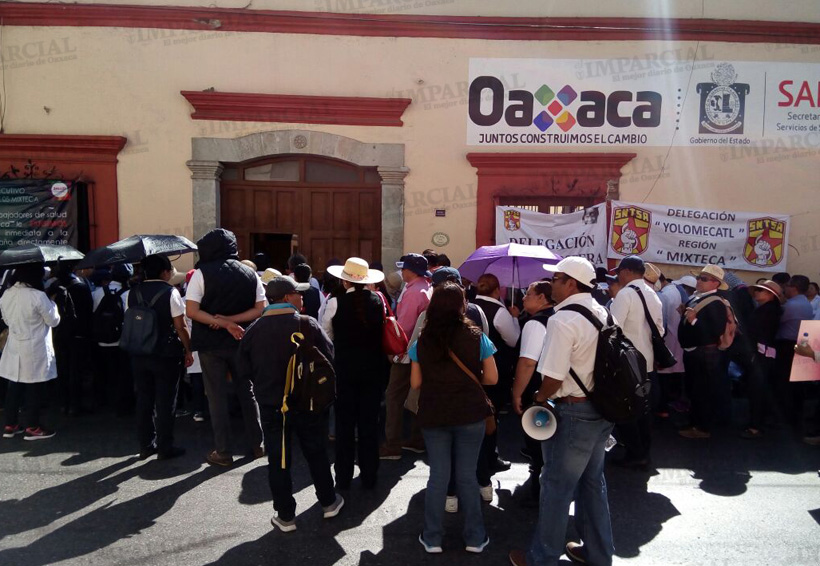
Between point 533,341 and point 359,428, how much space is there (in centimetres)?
178

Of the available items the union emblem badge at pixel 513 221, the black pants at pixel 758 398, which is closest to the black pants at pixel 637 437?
the black pants at pixel 758 398

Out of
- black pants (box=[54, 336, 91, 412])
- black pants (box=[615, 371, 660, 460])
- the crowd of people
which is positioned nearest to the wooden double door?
the crowd of people

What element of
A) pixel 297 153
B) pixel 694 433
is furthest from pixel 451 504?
pixel 297 153

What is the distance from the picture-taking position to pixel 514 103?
30.8 ft

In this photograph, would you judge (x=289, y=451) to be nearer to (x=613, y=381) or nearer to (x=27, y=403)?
(x=613, y=381)

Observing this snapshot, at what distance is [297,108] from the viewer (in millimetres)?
9250

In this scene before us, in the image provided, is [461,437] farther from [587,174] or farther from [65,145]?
[65,145]

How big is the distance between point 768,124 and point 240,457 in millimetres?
9351

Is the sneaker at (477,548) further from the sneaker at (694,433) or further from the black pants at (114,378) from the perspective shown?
the black pants at (114,378)

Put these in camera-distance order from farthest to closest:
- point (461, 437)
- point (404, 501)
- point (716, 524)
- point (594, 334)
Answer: point (404, 501), point (716, 524), point (461, 437), point (594, 334)

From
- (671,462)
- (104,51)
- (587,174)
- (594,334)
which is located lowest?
(671,462)

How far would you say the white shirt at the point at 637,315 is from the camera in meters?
5.21

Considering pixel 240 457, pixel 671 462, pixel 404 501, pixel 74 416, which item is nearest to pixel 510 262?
pixel 671 462

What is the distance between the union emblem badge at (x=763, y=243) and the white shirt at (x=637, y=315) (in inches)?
207
